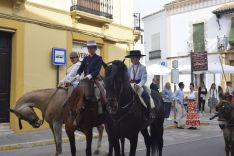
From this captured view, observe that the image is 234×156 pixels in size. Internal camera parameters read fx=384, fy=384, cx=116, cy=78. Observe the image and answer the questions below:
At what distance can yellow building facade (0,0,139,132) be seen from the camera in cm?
1298

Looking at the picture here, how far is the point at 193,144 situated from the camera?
1116 cm

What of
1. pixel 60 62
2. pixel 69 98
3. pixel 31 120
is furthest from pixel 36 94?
pixel 60 62

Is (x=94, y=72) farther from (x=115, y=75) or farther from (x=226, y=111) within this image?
(x=226, y=111)

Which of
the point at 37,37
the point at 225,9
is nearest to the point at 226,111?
the point at 37,37

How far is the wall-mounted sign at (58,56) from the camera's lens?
1415cm

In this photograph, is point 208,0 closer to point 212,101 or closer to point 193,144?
point 212,101

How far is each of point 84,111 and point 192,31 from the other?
1032 inches

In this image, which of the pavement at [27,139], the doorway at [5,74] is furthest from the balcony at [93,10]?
the pavement at [27,139]

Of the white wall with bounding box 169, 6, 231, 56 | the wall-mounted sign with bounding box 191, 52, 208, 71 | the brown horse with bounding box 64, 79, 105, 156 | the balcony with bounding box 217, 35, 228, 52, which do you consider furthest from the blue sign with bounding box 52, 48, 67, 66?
the white wall with bounding box 169, 6, 231, 56

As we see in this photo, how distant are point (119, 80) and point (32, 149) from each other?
5.53m

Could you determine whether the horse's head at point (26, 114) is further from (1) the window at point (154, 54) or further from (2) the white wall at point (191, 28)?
(1) the window at point (154, 54)

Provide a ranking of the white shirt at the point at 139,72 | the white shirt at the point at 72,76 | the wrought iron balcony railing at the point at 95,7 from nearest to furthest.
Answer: the white shirt at the point at 139,72 → the white shirt at the point at 72,76 → the wrought iron balcony railing at the point at 95,7

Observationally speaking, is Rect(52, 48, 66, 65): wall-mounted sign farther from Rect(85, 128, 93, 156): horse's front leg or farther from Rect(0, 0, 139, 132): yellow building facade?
Rect(85, 128, 93, 156): horse's front leg

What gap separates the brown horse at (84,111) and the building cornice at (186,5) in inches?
994
